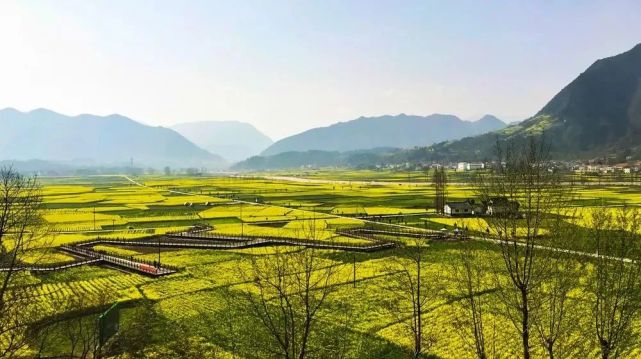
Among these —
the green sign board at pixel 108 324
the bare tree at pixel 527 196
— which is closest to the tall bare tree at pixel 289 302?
the green sign board at pixel 108 324

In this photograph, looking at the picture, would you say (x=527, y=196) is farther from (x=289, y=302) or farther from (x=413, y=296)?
(x=289, y=302)

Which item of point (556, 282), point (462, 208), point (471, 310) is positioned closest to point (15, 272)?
point (471, 310)

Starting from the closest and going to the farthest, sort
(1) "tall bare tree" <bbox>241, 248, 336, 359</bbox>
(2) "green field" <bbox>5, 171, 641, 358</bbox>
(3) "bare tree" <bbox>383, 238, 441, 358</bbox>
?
1. (1) "tall bare tree" <bbox>241, 248, 336, 359</bbox>
2. (3) "bare tree" <bbox>383, 238, 441, 358</bbox>
3. (2) "green field" <bbox>5, 171, 641, 358</bbox>

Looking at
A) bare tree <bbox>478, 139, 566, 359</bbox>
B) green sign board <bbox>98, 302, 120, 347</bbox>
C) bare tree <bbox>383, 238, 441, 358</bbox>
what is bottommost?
bare tree <bbox>383, 238, 441, 358</bbox>

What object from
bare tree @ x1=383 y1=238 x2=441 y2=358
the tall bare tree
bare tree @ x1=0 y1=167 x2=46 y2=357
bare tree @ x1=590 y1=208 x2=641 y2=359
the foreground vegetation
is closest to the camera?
bare tree @ x1=590 y1=208 x2=641 y2=359

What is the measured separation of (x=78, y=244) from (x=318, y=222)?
37.0 metres

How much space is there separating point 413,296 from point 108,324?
17.6m

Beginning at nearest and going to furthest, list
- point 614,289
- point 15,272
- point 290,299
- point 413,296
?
point 614,289 < point 413,296 < point 15,272 < point 290,299

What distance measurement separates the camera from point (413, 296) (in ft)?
87.8

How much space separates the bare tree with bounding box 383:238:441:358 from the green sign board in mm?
17066

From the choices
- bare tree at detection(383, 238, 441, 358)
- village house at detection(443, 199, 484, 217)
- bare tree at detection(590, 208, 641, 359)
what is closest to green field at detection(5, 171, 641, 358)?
bare tree at detection(383, 238, 441, 358)

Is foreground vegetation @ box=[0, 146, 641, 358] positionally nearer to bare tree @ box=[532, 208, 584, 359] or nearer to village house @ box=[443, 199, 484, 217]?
bare tree @ box=[532, 208, 584, 359]

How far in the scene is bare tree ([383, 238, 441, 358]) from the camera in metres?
27.5

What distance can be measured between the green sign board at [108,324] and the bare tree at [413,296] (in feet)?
56.0
